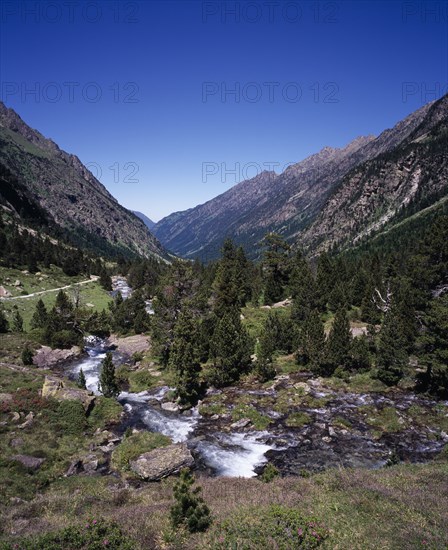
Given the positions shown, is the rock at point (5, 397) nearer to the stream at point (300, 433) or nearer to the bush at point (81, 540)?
the stream at point (300, 433)

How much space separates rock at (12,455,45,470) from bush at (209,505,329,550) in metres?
18.1

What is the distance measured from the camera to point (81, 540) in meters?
13.2

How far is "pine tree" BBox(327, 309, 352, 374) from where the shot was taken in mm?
46156

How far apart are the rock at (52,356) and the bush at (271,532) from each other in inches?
1836

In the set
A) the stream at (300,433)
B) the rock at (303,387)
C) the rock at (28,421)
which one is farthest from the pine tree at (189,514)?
the rock at (303,387)

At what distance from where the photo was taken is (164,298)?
194 ft

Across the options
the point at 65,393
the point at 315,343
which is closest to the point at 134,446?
the point at 65,393

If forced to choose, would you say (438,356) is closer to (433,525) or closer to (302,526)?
(433,525)

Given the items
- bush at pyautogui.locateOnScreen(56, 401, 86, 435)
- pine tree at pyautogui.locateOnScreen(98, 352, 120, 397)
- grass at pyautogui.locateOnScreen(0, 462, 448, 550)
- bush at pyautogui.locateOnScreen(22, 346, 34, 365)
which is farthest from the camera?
bush at pyautogui.locateOnScreen(22, 346, 34, 365)

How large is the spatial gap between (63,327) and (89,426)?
32.9 meters

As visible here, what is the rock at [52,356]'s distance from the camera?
53.9m

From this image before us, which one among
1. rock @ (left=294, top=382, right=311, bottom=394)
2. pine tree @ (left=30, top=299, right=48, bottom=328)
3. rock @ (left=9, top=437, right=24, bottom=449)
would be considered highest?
pine tree @ (left=30, top=299, right=48, bottom=328)

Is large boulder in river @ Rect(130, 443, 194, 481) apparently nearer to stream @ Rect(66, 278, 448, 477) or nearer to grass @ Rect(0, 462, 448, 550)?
grass @ Rect(0, 462, 448, 550)

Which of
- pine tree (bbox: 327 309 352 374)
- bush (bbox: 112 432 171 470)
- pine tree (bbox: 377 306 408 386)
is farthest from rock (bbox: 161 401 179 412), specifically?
pine tree (bbox: 377 306 408 386)
